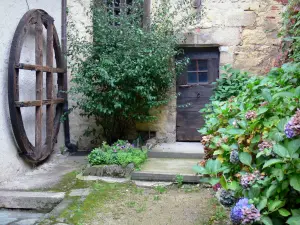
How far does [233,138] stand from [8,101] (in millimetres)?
3153

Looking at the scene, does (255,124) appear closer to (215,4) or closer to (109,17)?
(109,17)

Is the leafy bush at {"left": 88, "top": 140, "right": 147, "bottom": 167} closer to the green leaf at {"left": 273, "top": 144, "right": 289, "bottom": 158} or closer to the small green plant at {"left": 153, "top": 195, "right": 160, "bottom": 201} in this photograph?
the small green plant at {"left": 153, "top": 195, "right": 160, "bottom": 201}

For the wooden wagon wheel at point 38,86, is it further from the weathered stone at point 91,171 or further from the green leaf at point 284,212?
the green leaf at point 284,212

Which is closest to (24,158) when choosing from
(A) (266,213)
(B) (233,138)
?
(B) (233,138)

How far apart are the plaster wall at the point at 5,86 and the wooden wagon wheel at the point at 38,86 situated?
0.09 meters

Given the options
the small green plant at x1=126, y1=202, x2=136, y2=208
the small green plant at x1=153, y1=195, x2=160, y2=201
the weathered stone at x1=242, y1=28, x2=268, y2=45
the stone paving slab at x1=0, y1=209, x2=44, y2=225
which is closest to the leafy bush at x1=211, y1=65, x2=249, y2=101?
the weathered stone at x1=242, y1=28, x2=268, y2=45

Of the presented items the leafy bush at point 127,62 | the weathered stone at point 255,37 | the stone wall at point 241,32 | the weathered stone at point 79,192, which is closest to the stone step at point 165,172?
the weathered stone at point 79,192

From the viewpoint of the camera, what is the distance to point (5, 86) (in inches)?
166

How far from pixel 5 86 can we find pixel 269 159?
3584 millimetres

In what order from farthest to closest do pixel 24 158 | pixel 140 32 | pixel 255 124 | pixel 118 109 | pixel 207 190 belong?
pixel 118 109 → pixel 140 32 → pixel 24 158 → pixel 207 190 → pixel 255 124

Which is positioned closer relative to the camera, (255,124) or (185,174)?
(255,124)

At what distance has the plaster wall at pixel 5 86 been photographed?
415cm

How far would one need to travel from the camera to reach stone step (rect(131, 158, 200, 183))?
12.9 feet

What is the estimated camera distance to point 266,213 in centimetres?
153
